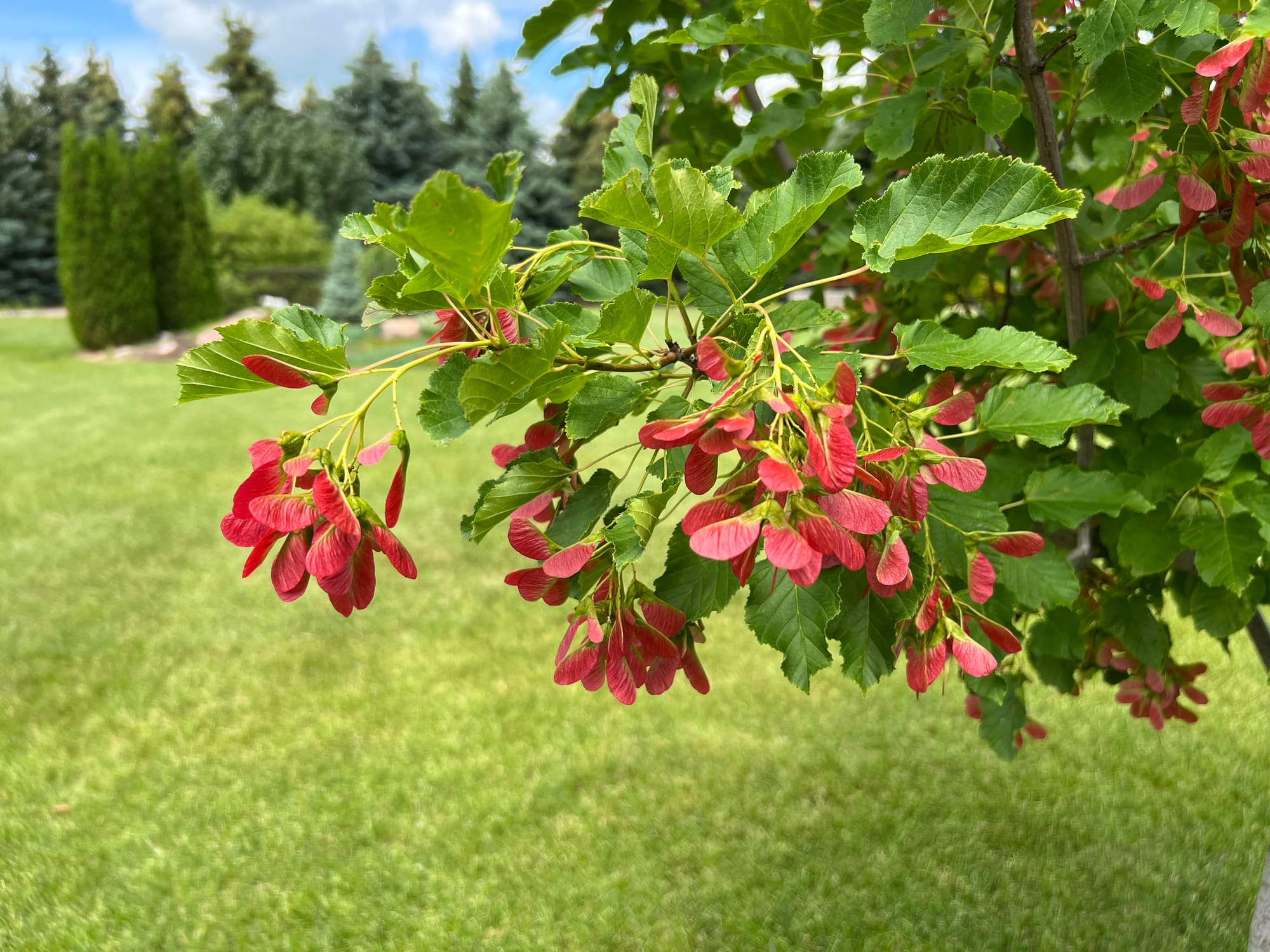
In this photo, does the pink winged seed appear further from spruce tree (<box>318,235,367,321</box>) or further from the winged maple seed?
spruce tree (<box>318,235,367,321</box>)

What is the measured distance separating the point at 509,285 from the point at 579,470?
0.76ft

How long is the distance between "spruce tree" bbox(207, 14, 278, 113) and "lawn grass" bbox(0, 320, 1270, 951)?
27.8 meters

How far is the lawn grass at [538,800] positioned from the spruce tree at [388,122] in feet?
66.3

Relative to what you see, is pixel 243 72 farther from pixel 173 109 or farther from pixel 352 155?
pixel 352 155

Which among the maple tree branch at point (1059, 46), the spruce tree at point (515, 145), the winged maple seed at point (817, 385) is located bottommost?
the winged maple seed at point (817, 385)

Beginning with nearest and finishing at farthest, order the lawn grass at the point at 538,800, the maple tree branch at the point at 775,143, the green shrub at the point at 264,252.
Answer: the maple tree branch at the point at 775,143 < the lawn grass at the point at 538,800 < the green shrub at the point at 264,252

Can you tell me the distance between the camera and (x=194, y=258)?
13.5 meters

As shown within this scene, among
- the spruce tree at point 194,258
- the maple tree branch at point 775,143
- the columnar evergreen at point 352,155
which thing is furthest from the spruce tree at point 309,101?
the maple tree branch at point 775,143

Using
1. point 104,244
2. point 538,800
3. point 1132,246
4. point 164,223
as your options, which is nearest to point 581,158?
point 164,223

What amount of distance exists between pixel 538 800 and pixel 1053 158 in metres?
2.36

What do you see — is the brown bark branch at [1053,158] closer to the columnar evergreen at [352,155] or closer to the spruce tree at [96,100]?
the columnar evergreen at [352,155]

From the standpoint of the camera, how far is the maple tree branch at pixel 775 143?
1.82 m

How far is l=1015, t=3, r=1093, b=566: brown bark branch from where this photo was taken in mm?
1133

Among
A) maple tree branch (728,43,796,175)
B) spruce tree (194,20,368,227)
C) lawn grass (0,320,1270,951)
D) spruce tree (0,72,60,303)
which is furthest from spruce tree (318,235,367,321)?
maple tree branch (728,43,796,175)
